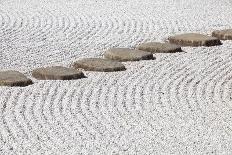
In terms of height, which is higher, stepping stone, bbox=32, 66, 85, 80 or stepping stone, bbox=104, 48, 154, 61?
stepping stone, bbox=32, 66, 85, 80

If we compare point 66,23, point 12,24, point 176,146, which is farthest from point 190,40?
point 176,146

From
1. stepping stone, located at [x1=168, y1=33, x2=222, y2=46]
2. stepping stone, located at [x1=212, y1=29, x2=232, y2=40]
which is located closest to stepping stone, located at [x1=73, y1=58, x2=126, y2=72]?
stepping stone, located at [x1=168, y1=33, x2=222, y2=46]

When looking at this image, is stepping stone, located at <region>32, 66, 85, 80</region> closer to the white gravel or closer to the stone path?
the stone path

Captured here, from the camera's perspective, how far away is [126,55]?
709cm

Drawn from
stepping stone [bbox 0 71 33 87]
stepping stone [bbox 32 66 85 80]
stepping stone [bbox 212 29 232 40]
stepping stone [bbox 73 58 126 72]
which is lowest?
stepping stone [bbox 212 29 232 40]

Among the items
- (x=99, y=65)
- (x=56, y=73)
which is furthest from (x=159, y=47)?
(x=56, y=73)

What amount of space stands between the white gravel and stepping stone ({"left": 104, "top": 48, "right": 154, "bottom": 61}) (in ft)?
0.45

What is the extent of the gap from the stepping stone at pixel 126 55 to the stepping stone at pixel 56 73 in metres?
0.71

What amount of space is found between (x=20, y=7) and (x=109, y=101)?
543 centimetres

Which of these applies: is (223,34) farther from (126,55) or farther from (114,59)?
(114,59)

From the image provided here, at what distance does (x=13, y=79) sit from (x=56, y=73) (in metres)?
0.46

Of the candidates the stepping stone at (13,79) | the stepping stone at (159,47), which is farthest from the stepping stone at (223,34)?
the stepping stone at (13,79)

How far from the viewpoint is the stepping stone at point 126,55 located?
23.1 ft

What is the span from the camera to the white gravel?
15.2 feet
